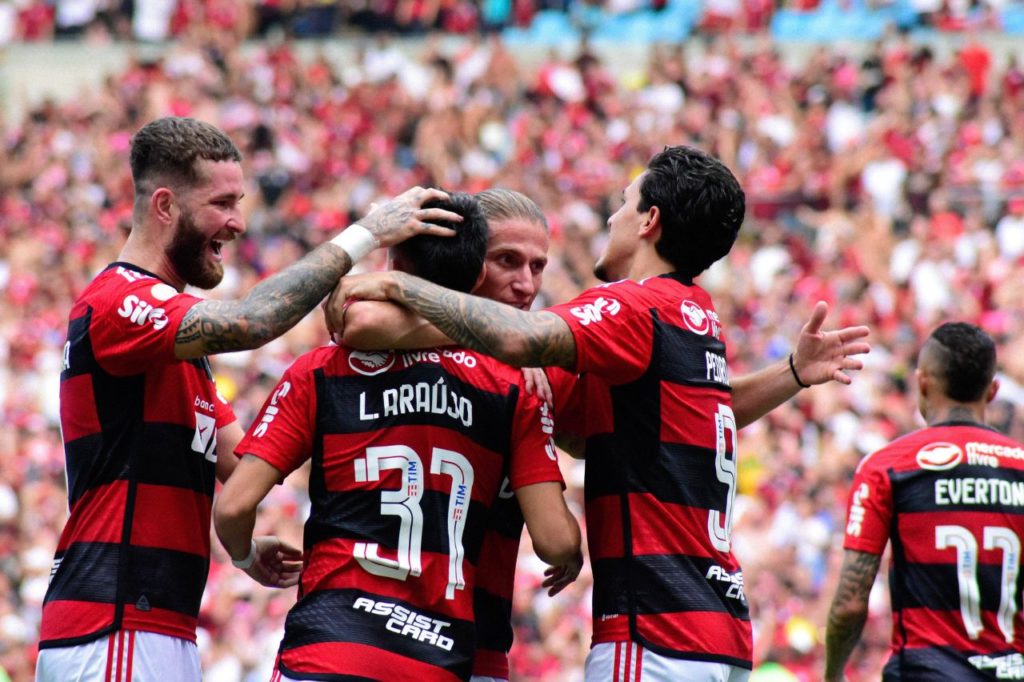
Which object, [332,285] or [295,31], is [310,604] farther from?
[295,31]

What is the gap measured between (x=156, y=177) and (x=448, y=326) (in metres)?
1.24

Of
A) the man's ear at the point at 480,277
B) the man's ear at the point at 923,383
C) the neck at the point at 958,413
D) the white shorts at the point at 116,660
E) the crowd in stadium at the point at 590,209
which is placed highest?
the crowd in stadium at the point at 590,209

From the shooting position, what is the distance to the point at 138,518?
4855mm

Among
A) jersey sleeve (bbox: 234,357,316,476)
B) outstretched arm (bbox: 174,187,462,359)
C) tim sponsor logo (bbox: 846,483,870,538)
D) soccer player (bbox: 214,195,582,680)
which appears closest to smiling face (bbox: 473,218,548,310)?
outstretched arm (bbox: 174,187,462,359)

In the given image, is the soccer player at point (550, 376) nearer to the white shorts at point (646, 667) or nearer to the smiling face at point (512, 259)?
the smiling face at point (512, 259)

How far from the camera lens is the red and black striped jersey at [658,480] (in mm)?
4648

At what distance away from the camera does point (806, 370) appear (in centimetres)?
536

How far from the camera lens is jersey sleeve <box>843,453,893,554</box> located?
616 cm

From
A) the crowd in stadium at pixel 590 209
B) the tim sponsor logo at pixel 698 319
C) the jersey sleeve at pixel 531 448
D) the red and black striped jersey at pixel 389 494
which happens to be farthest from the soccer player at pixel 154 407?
the crowd in stadium at pixel 590 209

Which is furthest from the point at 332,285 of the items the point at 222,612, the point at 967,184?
the point at 967,184

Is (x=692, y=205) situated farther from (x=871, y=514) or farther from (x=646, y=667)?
(x=871, y=514)

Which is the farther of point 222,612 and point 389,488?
point 222,612

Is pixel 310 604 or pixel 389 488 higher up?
pixel 389 488

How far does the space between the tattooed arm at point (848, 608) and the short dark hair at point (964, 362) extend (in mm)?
809
